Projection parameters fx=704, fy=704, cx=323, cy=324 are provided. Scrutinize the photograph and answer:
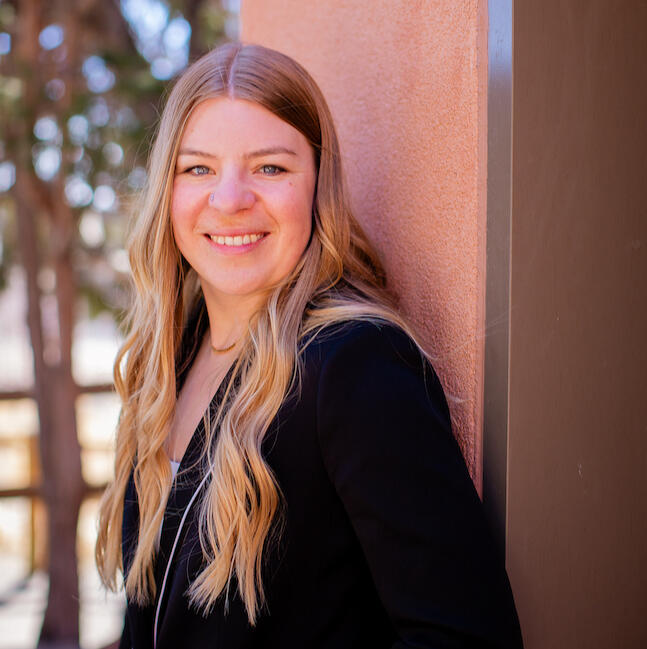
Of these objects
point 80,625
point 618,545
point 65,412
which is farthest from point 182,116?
point 80,625

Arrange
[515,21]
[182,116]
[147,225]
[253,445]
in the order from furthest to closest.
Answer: [147,225], [182,116], [253,445], [515,21]

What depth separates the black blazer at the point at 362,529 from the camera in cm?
120

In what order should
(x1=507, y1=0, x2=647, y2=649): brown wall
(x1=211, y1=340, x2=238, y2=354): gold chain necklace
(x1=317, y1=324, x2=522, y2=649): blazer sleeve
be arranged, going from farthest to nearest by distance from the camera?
(x1=211, y1=340, x2=238, y2=354): gold chain necklace
(x1=507, y1=0, x2=647, y2=649): brown wall
(x1=317, y1=324, x2=522, y2=649): blazer sleeve

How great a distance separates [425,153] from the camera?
5.47 feet

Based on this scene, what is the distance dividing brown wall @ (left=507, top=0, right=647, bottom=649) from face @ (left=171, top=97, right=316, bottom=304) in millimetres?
554

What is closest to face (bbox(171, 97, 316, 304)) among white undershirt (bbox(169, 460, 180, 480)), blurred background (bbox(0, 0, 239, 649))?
white undershirt (bbox(169, 460, 180, 480))

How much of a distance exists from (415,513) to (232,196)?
810 mm

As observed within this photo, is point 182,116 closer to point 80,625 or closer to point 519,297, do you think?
point 519,297

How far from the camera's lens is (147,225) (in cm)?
182

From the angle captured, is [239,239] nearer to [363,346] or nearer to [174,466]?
[363,346]

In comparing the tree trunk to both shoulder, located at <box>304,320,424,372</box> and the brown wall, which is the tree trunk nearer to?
shoulder, located at <box>304,320,424,372</box>

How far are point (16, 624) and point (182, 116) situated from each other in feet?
26.0

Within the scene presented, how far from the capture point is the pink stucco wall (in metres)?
1.45

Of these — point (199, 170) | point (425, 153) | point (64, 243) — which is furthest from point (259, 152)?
point (64, 243)
